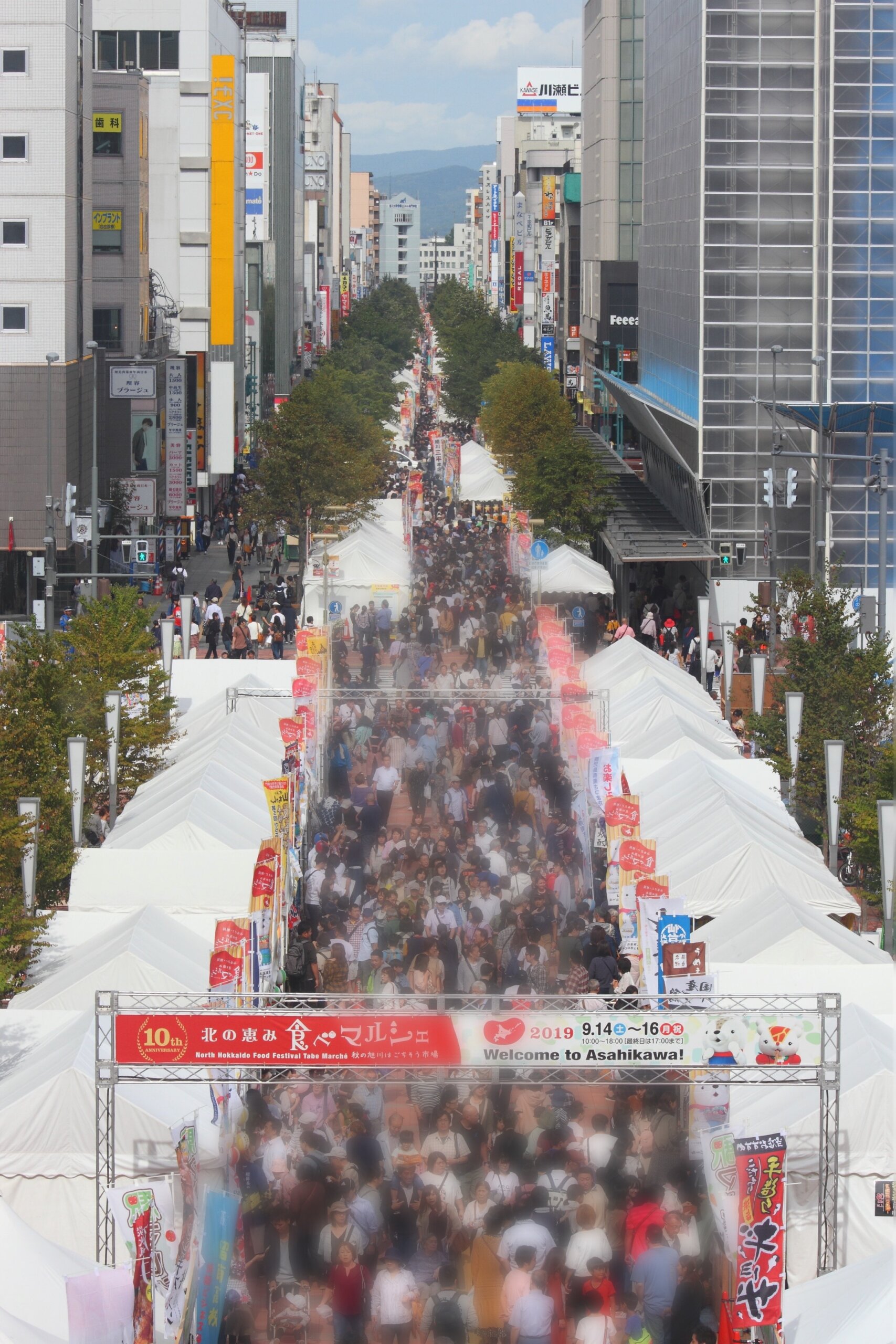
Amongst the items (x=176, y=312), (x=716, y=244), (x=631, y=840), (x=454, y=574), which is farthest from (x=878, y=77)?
(x=631, y=840)

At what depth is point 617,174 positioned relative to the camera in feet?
295

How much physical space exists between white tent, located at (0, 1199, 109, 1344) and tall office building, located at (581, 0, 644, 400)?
75.6 metres

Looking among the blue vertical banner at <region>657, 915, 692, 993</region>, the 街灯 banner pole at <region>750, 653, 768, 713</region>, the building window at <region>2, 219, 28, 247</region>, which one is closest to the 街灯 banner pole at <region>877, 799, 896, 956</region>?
the blue vertical banner at <region>657, 915, 692, 993</region>

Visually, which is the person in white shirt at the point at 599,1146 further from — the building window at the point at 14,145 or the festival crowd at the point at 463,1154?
the building window at the point at 14,145

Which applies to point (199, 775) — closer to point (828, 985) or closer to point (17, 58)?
point (828, 985)

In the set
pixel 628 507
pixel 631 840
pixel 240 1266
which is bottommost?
pixel 240 1266

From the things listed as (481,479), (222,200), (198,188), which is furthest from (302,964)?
(222,200)

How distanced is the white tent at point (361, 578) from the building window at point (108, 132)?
15305mm

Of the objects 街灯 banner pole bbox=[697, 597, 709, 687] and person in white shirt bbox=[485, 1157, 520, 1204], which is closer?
person in white shirt bbox=[485, 1157, 520, 1204]

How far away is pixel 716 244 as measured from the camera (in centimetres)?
5194

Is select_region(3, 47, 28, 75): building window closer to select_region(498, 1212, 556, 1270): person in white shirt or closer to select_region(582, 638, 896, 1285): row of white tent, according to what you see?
select_region(582, 638, 896, 1285): row of white tent

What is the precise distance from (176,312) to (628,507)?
56.1 ft

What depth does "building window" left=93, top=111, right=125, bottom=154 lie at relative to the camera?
5725 centimetres

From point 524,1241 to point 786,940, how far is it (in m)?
6.44
